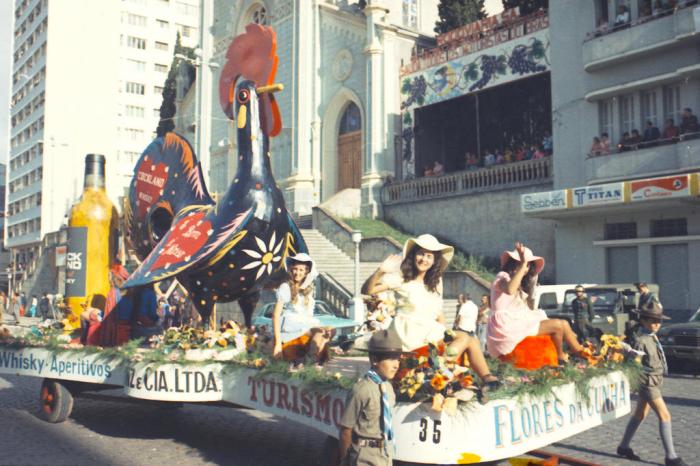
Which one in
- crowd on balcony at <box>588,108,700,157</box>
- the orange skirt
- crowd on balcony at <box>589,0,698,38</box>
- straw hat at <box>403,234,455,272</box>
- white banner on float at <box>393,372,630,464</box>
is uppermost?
crowd on balcony at <box>589,0,698,38</box>

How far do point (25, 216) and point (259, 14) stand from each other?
38.5 metres

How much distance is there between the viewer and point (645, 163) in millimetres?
19766

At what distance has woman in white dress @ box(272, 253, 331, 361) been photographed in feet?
22.3

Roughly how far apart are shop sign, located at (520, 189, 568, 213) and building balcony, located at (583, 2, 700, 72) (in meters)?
4.25

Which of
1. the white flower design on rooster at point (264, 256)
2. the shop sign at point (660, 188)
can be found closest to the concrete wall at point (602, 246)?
the shop sign at point (660, 188)

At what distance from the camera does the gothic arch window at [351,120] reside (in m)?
31.6

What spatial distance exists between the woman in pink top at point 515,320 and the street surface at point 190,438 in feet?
5.94

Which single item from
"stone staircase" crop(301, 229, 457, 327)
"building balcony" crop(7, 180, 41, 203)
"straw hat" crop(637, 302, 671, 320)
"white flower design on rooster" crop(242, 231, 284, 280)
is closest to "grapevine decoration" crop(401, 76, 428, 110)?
"stone staircase" crop(301, 229, 457, 327)

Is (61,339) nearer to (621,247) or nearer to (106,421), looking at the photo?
(106,421)

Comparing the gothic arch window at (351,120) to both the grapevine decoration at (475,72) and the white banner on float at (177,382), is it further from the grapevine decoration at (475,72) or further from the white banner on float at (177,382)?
the white banner on float at (177,382)

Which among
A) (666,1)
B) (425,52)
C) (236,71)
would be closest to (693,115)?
(666,1)

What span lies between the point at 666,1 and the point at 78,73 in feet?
178

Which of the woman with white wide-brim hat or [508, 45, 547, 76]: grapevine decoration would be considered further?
[508, 45, 547, 76]: grapevine decoration

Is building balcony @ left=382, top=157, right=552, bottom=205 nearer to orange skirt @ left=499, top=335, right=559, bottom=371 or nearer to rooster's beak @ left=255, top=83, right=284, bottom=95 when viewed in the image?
rooster's beak @ left=255, top=83, right=284, bottom=95
